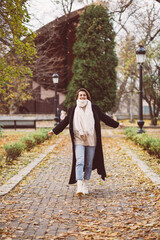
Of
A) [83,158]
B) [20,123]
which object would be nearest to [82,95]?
[83,158]

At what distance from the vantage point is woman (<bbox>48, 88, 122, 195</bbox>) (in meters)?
5.95

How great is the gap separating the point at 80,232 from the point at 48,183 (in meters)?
3.03

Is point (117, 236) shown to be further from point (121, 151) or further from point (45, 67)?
point (45, 67)

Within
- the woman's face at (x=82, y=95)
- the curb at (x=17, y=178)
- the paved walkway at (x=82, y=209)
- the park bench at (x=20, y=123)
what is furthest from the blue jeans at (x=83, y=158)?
the park bench at (x=20, y=123)

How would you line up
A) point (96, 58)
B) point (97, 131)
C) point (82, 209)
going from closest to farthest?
1. point (82, 209)
2. point (97, 131)
3. point (96, 58)

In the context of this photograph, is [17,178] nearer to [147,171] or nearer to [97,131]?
[97,131]

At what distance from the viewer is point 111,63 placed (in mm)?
25297

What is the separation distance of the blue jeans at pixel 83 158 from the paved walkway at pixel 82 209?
0.42 metres

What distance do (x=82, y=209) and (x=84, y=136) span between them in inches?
51.2

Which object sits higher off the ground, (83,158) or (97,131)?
(97,131)

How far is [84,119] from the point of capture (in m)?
5.95

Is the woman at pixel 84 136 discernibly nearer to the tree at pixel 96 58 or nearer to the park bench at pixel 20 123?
the park bench at pixel 20 123

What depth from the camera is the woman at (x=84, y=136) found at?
19.5 feet

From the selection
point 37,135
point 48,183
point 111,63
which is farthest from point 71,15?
point 48,183
